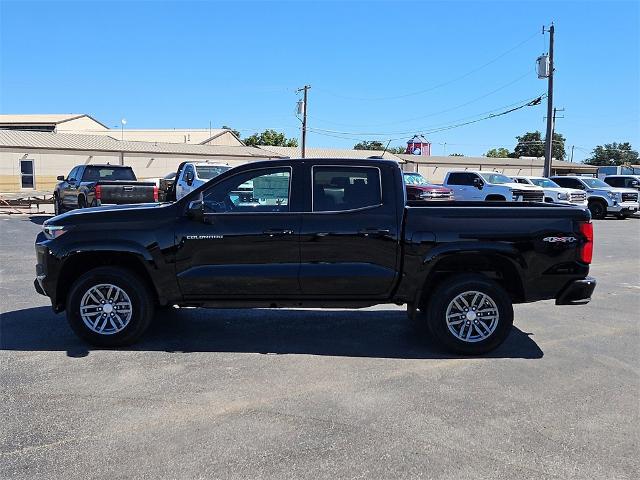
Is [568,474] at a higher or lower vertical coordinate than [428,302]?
lower

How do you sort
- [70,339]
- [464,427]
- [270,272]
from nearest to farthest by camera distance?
[464,427], [270,272], [70,339]

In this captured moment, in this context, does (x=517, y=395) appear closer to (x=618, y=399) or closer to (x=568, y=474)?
(x=618, y=399)

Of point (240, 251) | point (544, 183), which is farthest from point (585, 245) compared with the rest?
point (544, 183)

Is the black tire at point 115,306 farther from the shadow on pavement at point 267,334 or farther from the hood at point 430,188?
the hood at point 430,188

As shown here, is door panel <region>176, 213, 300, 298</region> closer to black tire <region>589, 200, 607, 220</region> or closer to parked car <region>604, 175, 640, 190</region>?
black tire <region>589, 200, 607, 220</region>

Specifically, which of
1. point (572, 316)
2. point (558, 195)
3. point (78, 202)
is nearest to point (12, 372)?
point (572, 316)

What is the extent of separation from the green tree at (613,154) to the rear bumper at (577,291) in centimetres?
11683

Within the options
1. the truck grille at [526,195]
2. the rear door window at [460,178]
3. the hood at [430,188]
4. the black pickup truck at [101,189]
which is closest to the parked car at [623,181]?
the truck grille at [526,195]

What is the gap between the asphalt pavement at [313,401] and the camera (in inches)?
134

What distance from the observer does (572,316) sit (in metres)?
7.09

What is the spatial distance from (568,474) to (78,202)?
17.2 metres

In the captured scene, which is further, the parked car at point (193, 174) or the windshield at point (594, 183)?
the windshield at point (594, 183)

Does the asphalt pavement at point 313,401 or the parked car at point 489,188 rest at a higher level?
the parked car at point 489,188

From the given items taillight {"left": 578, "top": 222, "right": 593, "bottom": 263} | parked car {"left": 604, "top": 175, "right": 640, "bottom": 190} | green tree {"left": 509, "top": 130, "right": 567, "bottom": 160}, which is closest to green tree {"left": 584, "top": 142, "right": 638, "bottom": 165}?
green tree {"left": 509, "top": 130, "right": 567, "bottom": 160}
